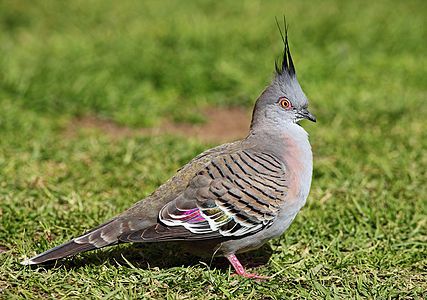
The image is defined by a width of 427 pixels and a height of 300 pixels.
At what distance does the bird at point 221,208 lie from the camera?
4.12 m

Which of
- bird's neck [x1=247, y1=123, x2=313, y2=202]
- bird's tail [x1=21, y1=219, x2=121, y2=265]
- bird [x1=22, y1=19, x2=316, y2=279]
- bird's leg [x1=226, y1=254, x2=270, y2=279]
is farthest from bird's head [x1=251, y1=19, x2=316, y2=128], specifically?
bird's tail [x1=21, y1=219, x2=121, y2=265]

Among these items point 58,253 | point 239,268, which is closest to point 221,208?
point 239,268

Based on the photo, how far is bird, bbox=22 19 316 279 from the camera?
412 centimetres

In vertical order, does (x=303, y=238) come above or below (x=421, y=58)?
below

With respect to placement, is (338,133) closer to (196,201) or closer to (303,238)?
(303,238)

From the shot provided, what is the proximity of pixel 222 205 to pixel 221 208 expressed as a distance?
0.06ft

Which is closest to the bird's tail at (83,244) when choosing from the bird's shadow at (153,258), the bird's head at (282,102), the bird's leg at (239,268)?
the bird's shadow at (153,258)

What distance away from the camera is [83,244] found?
409 centimetres

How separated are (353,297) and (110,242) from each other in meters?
1.36

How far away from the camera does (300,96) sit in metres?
4.80

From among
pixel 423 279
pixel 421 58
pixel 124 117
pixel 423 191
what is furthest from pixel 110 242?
pixel 421 58

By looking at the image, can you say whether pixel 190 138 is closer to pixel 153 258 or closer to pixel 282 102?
pixel 282 102

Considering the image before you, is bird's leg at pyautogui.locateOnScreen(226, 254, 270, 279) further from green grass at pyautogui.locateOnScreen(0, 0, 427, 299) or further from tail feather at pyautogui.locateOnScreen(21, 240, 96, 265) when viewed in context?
tail feather at pyautogui.locateOnScreen(21, 240, 96, 265)

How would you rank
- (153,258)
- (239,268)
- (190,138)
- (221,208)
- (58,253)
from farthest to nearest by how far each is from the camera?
Answer: 1. (190,138)
2. (153,258)
3. (239,268)
4. (221,208)
5. (58,253)
